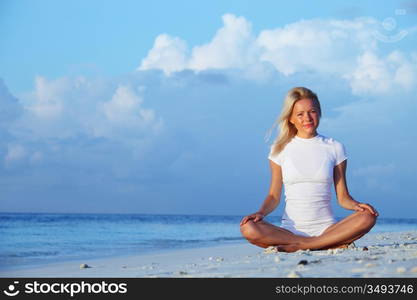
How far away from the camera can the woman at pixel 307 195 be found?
20.1 feet

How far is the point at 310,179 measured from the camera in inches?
247

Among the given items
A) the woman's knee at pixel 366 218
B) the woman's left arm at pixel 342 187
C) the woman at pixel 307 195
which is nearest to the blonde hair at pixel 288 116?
the woman at pixel 307 195

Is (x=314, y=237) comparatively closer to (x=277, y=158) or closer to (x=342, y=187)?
(x=342, y=187)

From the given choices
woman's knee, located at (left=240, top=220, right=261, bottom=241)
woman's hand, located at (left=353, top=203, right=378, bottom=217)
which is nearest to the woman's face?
woman's hand, located at (left=353, top=203, right=378, bottom=217)

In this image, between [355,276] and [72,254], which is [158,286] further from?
[72,254]

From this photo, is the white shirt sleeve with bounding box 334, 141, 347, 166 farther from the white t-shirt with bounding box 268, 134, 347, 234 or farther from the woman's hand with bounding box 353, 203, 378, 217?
the woman's hand with bounding box 353, 203, 378, 217

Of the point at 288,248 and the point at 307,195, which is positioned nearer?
the point at 288,248

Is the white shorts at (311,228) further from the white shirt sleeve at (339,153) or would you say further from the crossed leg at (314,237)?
the white shirt sleeve at (339,153)


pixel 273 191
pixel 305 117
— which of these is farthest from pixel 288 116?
pixel 273 191

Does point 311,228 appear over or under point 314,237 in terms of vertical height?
over

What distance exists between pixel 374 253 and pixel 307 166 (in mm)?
1029

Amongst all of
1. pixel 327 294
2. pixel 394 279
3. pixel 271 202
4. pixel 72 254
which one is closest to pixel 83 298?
pixel 327 294

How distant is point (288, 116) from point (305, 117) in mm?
231

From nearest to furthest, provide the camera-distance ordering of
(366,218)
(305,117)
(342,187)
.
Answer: (366,218) < (305,117) < (342,187)
